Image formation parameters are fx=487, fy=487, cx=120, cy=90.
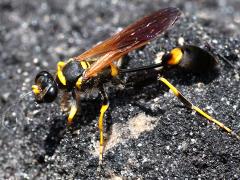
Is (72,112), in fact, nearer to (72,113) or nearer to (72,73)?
(72,113)


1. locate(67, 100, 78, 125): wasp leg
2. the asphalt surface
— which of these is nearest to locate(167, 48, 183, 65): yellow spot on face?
the asphalt surface

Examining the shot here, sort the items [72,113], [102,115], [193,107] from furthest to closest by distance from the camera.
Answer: [72,113] < [102,115] < [193,107]

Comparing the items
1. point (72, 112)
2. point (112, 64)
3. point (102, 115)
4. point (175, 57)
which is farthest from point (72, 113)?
point (175, 57)

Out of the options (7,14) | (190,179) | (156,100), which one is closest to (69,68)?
(156,100)

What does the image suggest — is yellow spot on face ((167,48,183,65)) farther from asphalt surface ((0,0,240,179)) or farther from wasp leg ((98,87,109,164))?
wasp leg ((98,87,109,164))

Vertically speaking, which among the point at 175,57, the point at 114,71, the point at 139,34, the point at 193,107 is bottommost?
the point at 193,107

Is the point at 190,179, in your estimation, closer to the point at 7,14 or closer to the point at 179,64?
the point at 179,64

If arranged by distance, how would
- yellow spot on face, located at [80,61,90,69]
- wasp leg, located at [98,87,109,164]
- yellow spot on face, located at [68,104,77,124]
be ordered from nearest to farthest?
wasp leg, located at [98,87,109,164]
yellow spot on face, located at [68,104,77,124]
yellow spot on face, located at [80,61,90,69]

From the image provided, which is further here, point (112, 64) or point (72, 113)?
point (112, 64)

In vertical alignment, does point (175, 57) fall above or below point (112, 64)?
below
